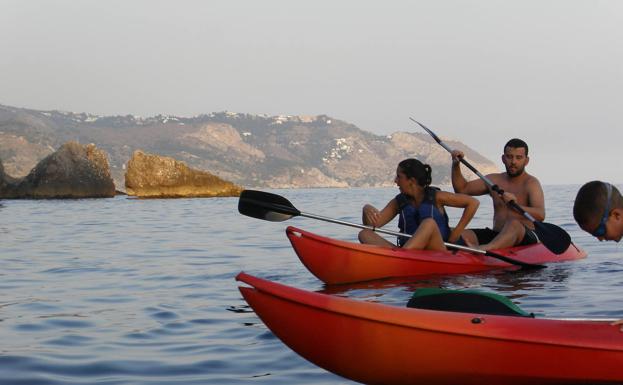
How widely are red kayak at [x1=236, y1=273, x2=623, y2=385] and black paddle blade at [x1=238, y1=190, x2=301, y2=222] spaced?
4.29 meters

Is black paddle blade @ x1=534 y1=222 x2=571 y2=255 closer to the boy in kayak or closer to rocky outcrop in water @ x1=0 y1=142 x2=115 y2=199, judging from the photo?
the boy in kayak

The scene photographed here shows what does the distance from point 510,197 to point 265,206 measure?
2.65 m

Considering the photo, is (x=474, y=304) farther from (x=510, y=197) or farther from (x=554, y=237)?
(x=510, y=197)

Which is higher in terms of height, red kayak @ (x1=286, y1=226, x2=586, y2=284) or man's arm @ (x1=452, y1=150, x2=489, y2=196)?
man's arm @ (x1=452, y1=150, x2=489, y2=196)

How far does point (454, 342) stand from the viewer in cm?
406

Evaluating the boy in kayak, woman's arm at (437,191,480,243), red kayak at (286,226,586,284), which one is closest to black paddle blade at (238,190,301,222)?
red kayak at (286,226,586,284)

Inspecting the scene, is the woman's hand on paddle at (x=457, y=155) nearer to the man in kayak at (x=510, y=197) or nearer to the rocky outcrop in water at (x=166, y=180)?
the man in kayak at (x=510, y=197)

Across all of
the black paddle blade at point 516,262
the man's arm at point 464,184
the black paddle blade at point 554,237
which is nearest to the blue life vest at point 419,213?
the black paddle blade at point 516,262

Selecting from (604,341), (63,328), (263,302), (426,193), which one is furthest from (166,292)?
(604,341)

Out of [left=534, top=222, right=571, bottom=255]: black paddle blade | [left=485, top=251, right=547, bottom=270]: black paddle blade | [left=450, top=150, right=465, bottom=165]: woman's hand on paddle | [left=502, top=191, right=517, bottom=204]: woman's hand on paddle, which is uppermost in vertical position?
[left=450, top=150, right=465, bottom=165]: woman's hand on paddle

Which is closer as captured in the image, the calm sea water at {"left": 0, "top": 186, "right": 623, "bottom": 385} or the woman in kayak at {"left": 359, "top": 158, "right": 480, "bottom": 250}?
the calm sea water at {"left": 0, "top": 186, "right": 623, "bottom": 385}

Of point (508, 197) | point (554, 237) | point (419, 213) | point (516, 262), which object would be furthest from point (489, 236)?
point (554, 237)

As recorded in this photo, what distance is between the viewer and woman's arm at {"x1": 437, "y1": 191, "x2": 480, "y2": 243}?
8.67 metres

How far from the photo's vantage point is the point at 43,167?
50.8m
